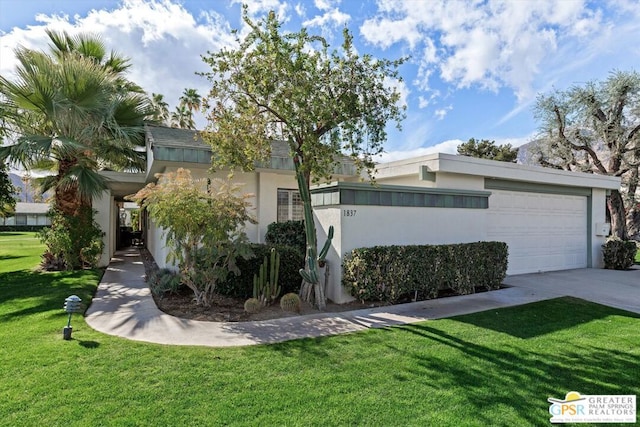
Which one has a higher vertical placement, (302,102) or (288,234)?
(302,102)

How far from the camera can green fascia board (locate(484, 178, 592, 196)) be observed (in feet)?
38.7

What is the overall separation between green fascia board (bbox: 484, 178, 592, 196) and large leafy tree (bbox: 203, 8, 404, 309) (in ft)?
20.4

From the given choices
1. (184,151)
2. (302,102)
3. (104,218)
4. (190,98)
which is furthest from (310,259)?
(190,98)

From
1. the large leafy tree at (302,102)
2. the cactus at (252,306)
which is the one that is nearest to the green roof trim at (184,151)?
the large leafy tree at (302,102)

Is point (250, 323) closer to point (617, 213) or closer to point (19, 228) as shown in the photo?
point (617, 213)

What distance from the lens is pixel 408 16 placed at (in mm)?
10148

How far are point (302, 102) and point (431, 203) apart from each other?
454 cm

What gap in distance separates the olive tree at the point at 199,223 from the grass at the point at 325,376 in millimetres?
2112

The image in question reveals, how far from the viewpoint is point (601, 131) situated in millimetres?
22141

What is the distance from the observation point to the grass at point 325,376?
11.1ft

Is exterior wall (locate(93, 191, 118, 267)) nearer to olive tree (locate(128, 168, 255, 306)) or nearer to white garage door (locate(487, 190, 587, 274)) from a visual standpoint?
olive tree (locate(128, 168, 255, 306))

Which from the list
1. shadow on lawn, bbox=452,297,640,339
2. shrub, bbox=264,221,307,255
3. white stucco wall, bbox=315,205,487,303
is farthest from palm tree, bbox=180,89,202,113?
shadow on lawn, bbox=452,297,640,339

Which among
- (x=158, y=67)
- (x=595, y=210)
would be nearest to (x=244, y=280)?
(x=158, y=67)

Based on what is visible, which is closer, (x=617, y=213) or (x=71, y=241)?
(x=71, y=241)
